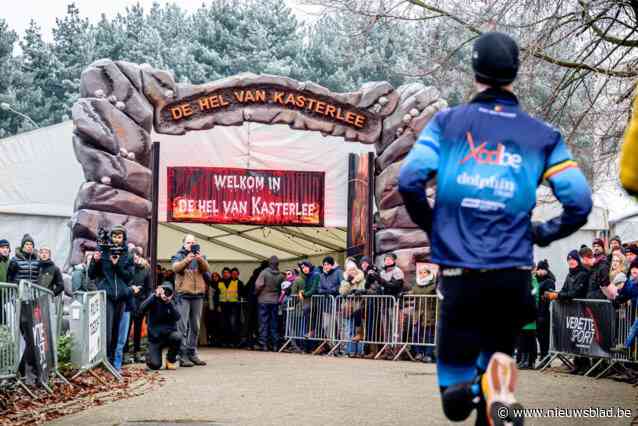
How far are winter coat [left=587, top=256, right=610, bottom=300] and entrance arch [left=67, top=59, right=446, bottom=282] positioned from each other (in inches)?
309

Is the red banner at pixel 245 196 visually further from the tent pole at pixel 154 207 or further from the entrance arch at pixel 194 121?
the entrance arch at pixel 194 121

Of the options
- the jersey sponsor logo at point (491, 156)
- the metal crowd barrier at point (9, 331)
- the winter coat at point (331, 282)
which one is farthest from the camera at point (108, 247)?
the jersey sponsor logo at point (491, 156)

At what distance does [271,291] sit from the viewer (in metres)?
23.8

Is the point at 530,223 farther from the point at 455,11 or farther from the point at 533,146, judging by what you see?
the point at 455,11

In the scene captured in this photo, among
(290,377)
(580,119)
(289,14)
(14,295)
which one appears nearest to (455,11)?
(580,119)

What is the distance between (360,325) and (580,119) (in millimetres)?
7440

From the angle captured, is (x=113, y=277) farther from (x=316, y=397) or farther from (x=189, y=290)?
(x=316, y=397)

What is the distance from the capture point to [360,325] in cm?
2109

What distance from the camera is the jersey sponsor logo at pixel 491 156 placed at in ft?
17.3

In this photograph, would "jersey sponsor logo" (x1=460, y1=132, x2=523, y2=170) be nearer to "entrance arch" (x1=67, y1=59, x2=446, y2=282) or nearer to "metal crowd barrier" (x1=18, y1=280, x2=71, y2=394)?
"metal crowd barrier" (x1=18, y1=280, x2=71, y2=394)

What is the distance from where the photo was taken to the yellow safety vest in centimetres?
2641

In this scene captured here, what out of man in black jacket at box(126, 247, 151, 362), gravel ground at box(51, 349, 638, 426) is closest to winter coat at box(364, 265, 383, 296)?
gravel ground at box(51, 349, 638, 426)
